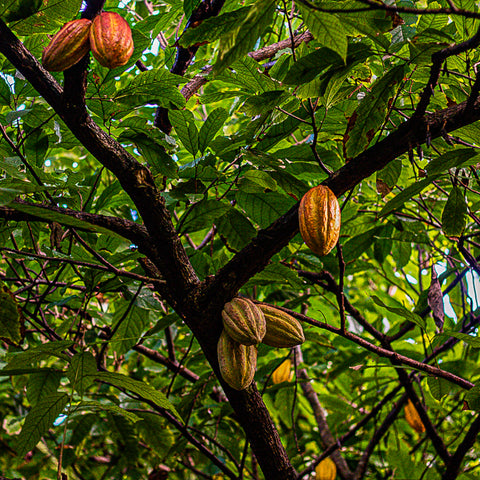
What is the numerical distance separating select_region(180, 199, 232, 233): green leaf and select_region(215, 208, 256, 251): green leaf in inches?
6.5

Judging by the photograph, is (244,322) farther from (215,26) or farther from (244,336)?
(215,26)

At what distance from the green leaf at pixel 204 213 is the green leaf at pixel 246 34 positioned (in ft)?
1.92

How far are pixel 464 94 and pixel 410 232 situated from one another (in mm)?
748

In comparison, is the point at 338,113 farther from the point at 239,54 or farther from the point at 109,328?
the point at 109,328

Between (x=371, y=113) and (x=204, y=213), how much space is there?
535 millimetres

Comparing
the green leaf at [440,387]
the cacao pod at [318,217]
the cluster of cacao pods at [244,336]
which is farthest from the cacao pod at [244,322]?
the green leaf at [440,387]

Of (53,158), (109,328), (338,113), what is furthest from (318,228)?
(53,158)

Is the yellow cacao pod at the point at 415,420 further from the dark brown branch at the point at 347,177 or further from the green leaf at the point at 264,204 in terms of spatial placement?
the dark brown branch at the point at 347,177

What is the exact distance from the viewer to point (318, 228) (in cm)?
117

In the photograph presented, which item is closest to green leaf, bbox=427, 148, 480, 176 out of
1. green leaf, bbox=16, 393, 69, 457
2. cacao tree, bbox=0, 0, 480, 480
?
cacao tree, bbox=0, 0, 480, 480

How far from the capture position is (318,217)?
1.15m

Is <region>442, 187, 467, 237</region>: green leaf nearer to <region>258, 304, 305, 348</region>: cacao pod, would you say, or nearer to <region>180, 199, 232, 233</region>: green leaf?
<region>258, 304, 305, 348</region>: cacao pod

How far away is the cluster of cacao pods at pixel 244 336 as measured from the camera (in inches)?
47.9

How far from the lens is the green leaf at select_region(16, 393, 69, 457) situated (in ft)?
4.69
